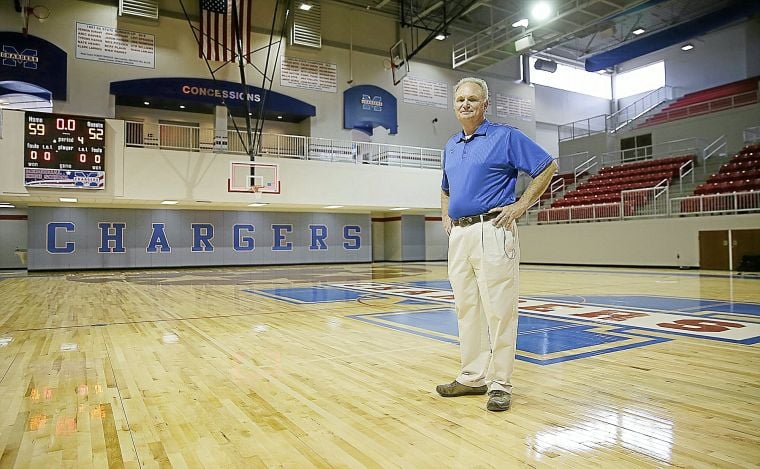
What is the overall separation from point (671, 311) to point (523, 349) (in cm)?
330

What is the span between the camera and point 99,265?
18.8 metres

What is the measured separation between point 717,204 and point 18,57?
70.3ft

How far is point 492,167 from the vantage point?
9.75ft

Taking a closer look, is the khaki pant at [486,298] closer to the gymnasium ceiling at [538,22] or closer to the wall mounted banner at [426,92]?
the gymnasium ceiling at [538,22]

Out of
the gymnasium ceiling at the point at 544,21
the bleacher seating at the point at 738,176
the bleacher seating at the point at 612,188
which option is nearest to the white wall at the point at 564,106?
the gymnasium ceiling at the point at 544,21

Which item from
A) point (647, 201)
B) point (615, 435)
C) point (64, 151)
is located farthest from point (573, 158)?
point (615, 435)

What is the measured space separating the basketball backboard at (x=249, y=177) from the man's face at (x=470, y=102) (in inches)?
600

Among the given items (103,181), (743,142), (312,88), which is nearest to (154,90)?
(103,181)

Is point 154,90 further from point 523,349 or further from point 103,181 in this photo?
point 523,349

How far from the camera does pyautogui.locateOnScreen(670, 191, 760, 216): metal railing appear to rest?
14863mm

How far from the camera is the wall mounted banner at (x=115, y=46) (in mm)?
17750

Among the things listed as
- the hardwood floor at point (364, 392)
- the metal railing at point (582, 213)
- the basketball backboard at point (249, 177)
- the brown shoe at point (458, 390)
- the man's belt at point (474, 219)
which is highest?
the basketball backboard at point (249, 177)

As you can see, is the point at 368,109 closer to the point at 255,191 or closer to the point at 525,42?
the point at 525,42

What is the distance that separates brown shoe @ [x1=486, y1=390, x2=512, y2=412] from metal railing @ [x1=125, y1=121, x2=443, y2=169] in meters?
15.8
